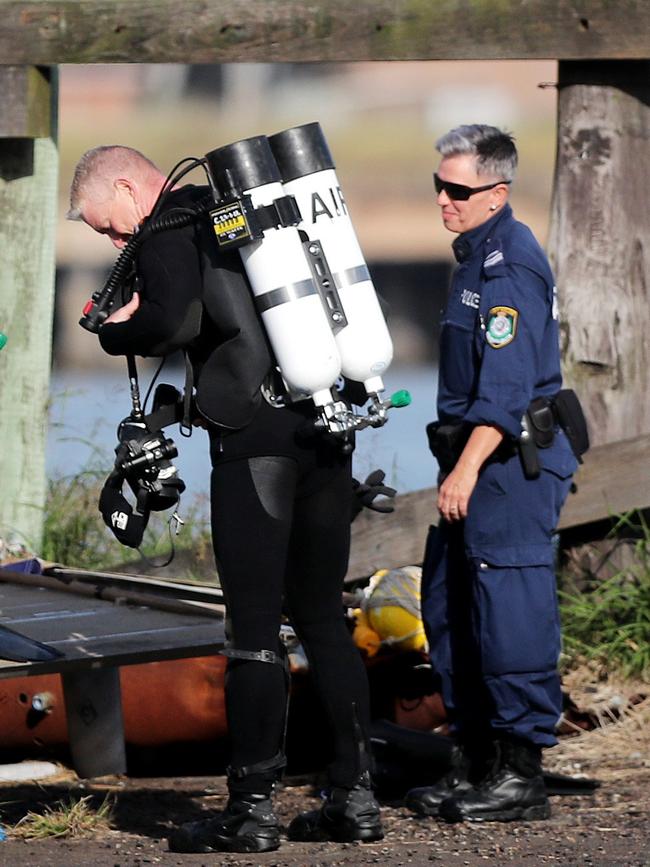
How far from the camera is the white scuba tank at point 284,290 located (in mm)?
3805

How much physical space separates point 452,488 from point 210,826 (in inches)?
40.8

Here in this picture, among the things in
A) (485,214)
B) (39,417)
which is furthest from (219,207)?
(39,417)

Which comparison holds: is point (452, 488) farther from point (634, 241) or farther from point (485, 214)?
point (634, 241)

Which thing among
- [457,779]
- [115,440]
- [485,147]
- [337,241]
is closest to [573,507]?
[457,779]

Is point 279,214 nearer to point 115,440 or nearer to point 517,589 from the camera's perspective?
point 517,589

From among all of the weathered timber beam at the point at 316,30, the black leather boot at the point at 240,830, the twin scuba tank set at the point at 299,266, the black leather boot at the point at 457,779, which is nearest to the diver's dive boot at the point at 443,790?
the black leather boot at the point at 457,779

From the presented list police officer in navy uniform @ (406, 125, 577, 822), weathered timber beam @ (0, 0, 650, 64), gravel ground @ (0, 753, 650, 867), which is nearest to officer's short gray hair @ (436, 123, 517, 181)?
police officer in navy uniform @ (406, 125, 577, 822)

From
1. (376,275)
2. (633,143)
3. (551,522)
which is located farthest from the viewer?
(376,275)

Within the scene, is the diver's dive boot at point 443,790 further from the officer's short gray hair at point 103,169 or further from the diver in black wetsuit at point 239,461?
the officer's short gray hair at point 103,169

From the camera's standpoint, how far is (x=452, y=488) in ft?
14.3

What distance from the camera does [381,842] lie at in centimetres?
420

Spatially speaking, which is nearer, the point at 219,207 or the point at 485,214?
the point at 219,207

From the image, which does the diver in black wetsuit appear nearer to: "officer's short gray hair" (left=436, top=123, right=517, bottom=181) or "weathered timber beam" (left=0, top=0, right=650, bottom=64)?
"officer's short gray hair" (left=436, top=123, right=517, bottom=181)

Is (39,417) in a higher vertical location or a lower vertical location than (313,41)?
lower
